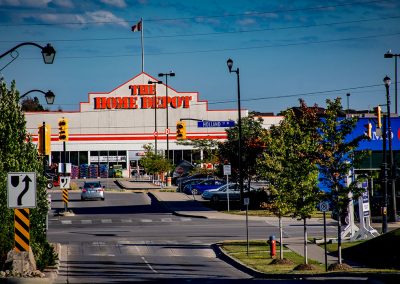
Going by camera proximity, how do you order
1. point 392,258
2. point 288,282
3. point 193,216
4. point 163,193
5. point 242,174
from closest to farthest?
point 288,282 → point 392,258 → point 193,216 → point 242,174 → point 163,193

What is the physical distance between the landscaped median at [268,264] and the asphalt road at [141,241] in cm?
51

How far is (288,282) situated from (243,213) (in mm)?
30420

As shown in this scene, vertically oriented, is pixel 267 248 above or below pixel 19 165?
below

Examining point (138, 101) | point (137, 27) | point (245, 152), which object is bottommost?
point (245, 152)

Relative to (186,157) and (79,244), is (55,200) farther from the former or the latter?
(186,157)

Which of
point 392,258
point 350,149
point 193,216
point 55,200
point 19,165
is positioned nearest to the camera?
point 19,165

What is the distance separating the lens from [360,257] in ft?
107

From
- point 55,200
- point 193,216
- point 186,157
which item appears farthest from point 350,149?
point 186,157

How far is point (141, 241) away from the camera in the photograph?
127 feet

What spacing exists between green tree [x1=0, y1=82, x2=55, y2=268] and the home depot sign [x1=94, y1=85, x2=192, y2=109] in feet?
236

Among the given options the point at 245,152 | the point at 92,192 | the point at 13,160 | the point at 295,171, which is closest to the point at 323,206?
the point at 295,171

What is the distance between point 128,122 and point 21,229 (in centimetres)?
8056

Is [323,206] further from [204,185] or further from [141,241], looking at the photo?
[204,185]

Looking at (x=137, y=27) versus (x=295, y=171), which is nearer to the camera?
(x=295, y=171)
